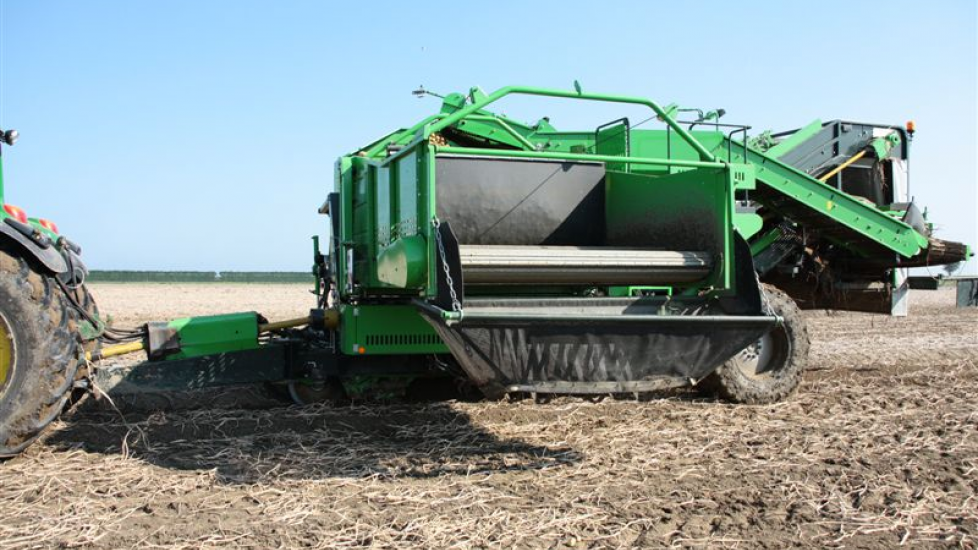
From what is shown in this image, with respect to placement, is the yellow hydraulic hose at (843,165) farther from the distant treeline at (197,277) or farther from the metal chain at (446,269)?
the distant treeline at (197,277)

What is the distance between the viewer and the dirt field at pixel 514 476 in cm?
328

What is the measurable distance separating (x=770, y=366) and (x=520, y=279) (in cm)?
299

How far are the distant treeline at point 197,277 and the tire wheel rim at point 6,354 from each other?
35.6 meters

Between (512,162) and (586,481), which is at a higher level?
(512,162)

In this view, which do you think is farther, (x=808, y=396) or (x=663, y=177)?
(x=808, y=396)

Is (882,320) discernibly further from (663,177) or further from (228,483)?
(228,483)

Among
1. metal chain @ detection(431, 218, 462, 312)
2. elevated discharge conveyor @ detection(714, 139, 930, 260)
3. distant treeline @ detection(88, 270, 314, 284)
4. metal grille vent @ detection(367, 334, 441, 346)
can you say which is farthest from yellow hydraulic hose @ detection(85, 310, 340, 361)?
distant treeline @ detection(88, 270, 314, 284)

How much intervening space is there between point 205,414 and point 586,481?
2845 millimetres

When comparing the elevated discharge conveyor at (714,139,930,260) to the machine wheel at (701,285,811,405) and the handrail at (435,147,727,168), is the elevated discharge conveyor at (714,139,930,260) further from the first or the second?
the handrail at (435,147,727,168)

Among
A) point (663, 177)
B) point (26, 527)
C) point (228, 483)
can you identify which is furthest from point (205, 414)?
point (663, 177)

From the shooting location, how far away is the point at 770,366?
650cm

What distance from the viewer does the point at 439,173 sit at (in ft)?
17.4

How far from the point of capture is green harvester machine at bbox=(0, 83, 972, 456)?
387 cm

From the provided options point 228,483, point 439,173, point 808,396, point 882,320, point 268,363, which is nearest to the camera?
point 228,483
